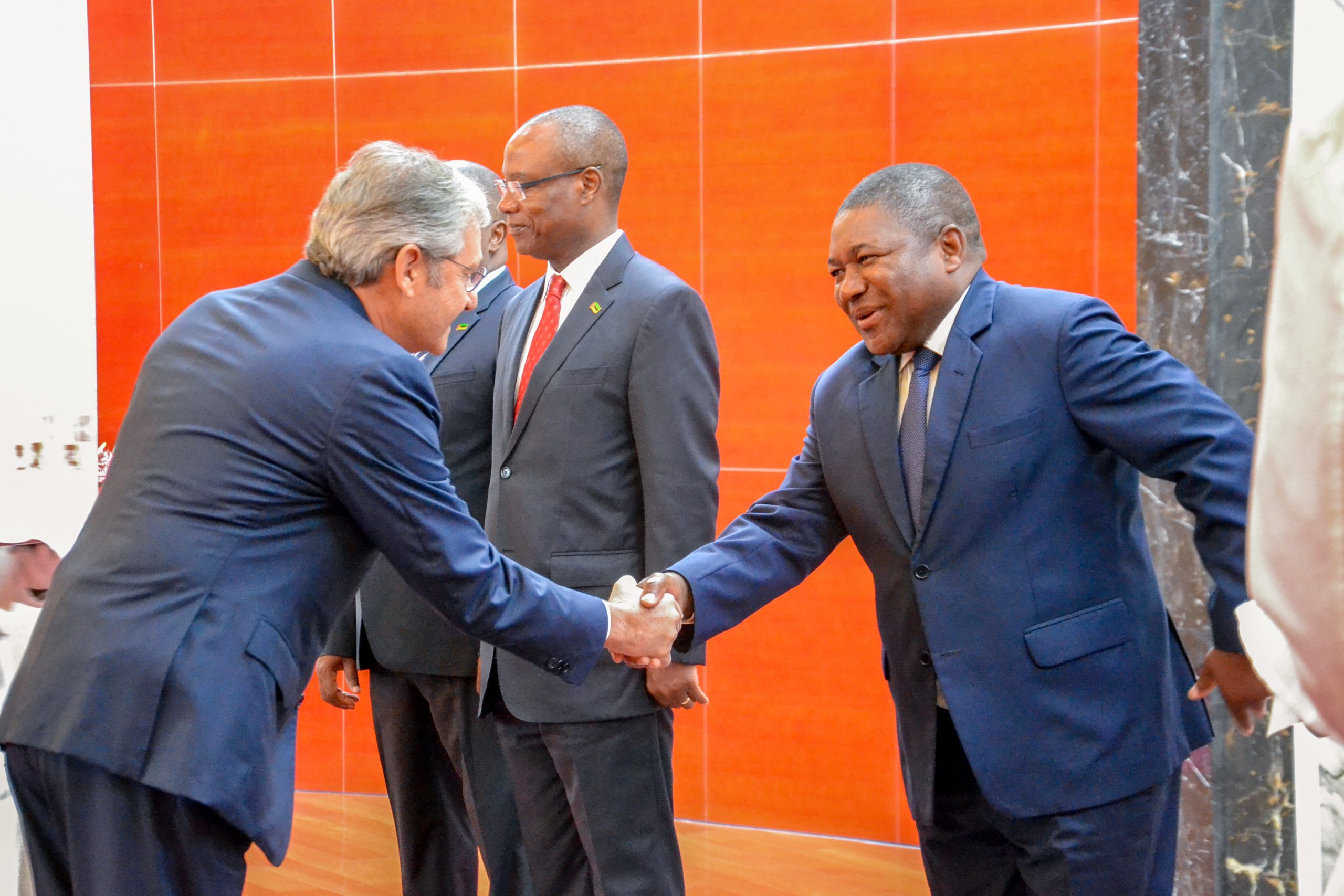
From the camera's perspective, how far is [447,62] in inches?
195

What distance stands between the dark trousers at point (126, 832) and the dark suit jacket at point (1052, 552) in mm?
1108

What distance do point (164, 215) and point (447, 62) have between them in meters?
1.30

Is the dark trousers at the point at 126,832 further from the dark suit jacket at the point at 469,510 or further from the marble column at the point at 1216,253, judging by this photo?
the marble column at the point at 1216,253

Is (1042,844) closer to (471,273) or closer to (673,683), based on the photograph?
(673,683)

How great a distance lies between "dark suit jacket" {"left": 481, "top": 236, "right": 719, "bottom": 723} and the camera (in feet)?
8.64

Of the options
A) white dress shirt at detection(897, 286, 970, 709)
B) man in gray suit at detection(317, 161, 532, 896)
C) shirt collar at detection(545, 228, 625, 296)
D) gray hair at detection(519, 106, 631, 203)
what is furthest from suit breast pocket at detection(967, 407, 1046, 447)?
man in gray suit at detection(317, 161, 532, 896)

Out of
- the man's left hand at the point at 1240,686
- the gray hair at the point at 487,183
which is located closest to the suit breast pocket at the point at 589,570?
the gray hair at the point at 487,183

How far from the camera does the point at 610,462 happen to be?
2691 millimetres

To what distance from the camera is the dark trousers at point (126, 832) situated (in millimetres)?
1809

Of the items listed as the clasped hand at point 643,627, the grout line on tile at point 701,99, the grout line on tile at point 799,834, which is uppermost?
the grout line on tile at point 701,99

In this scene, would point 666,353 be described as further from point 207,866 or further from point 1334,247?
point 1334,247

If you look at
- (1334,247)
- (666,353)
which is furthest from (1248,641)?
(666,353)

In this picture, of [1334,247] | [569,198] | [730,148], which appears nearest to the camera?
[1334,247]

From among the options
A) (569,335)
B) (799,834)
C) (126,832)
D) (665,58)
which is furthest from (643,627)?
(665,58)
